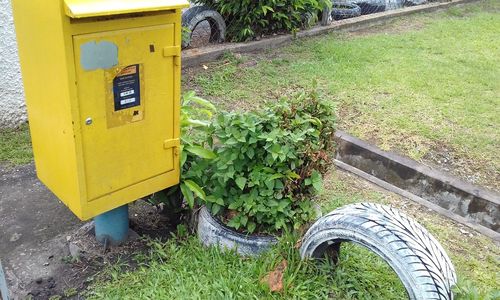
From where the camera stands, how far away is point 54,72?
207 centimetres

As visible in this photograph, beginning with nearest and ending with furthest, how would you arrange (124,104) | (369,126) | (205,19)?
(124,104)
(369,126)
(205,19)

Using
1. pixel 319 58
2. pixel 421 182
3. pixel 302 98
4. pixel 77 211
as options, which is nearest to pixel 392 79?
pixel 319 58

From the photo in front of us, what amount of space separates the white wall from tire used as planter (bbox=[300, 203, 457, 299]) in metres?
2.80

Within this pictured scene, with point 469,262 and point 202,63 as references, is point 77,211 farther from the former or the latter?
point 202,63

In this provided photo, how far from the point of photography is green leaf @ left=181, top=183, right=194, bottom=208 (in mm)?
2544

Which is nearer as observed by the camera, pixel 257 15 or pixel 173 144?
pixel 173 144

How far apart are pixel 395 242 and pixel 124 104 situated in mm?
1378

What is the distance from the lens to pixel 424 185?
11.8ft

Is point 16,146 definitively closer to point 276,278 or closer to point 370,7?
point 276,278

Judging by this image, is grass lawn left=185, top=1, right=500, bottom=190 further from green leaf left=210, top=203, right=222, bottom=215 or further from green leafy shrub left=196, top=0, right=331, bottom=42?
green leaf left=210, top=203, right=222, bottom=215

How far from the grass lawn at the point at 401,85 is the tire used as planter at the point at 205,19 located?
1.78ft

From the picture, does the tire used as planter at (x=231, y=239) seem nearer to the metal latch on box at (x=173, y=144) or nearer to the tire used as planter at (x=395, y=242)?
the tire used as planter at (x=395, y=242)

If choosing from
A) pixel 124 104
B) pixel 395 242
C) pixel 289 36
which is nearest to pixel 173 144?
pixel 124 104

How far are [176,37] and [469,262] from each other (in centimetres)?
202
